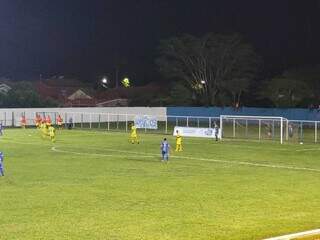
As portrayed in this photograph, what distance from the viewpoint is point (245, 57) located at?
106312 millimetres

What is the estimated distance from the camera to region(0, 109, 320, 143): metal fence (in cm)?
5544

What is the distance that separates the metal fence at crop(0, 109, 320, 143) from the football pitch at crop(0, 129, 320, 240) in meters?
17.9

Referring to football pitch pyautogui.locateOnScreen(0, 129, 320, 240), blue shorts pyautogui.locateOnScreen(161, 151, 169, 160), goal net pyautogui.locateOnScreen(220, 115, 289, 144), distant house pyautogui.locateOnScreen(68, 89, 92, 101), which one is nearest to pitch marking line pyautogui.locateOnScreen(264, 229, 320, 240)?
football pitch pyautogui.locateOnScreen(0, 129, 320, 240)

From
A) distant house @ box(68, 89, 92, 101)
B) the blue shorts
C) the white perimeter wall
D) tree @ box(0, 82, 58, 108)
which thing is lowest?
the blue shorts

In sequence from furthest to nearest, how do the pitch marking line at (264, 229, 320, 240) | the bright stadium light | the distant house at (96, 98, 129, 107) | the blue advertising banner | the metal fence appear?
the bright stadium light → the distant house at (96, 98, 129, 107) → the blue advertising banner → the metal fence → the pitch marking line at (264, 229, 320, 240)

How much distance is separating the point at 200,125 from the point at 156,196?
193ft

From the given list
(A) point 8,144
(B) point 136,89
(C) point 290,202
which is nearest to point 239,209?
(C) point 290,202

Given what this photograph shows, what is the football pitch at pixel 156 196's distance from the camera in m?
15.2

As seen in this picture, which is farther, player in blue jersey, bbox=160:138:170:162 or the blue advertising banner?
the blue advertising banner

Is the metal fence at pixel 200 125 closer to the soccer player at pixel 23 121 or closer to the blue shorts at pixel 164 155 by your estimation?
the soccer player at pixel 23 121

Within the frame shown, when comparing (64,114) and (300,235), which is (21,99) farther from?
(300,235)

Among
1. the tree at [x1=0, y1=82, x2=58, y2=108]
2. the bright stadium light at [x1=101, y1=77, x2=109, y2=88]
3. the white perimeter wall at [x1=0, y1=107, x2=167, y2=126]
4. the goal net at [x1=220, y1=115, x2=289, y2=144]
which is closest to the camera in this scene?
the goal net at [x1=220, y1=115, x2=289, y2=144]

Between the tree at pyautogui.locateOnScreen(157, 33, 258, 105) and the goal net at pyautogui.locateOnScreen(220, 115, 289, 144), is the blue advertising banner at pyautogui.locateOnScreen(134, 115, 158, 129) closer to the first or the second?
the goal net at pyautogui.locateOnScreen(220, 115, 289, 144)

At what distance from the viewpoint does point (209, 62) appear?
107438 mm
